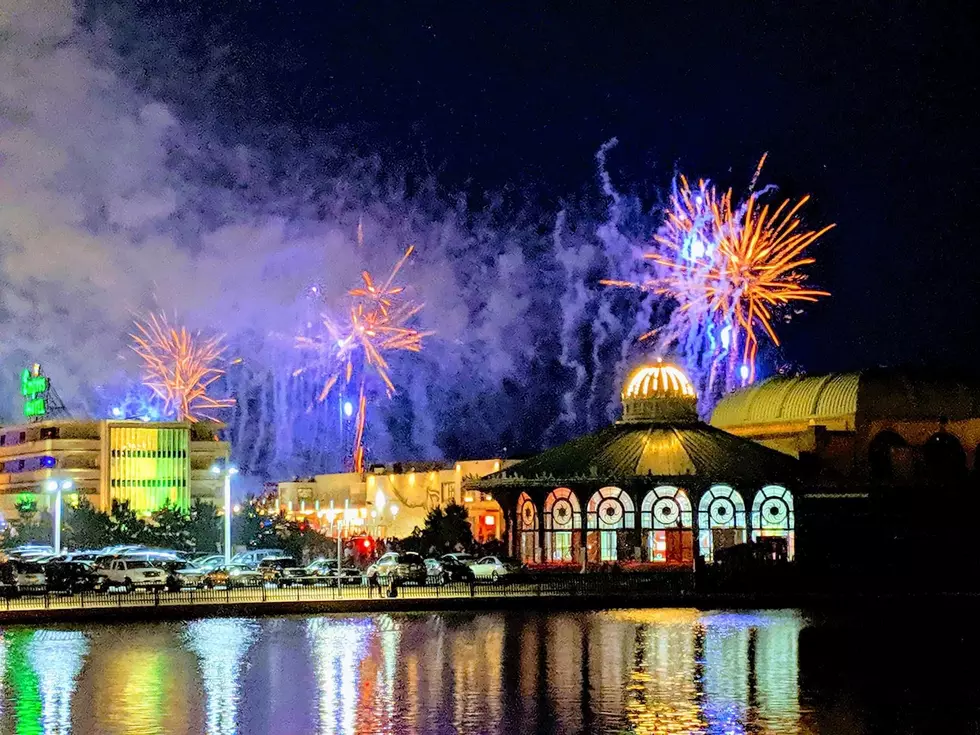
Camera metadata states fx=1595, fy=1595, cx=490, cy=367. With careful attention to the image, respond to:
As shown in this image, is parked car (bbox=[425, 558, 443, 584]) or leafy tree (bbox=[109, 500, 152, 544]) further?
leafy tree (bbox=[109, 500, 152, 544])

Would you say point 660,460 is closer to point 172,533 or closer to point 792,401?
point 792,401

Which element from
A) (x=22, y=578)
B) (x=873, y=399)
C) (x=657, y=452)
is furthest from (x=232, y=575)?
(x=873, y=399)

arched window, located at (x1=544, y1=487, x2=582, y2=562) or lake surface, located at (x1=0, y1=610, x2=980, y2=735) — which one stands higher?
arched window, located at (x1=544, y1=487, x2=582, y2=562)

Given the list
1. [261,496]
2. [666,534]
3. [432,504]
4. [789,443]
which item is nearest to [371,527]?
[432,504]

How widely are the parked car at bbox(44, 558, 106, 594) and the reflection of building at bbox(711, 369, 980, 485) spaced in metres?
41.9

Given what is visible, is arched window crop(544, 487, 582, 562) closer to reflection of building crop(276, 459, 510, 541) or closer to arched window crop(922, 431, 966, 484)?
arched window crop(922, 431, 966, 484)

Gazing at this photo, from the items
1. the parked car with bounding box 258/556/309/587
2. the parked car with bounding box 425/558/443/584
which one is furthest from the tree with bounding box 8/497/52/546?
the parked car with bounding box 425/558/443/584

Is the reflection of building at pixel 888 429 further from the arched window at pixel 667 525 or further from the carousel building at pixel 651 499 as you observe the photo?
the arched window at pixel 667 525

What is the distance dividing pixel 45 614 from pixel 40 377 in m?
104

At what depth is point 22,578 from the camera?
74.6m

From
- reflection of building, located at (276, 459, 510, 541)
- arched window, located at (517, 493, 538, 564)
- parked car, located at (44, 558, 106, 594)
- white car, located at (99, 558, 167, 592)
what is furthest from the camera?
reflection of building, located at (276, 459, 510, 541)

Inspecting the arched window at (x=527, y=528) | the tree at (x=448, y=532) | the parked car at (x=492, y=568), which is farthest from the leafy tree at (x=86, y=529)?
the parked car at (x=492, y=568)

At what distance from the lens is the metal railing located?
61719 millimetres

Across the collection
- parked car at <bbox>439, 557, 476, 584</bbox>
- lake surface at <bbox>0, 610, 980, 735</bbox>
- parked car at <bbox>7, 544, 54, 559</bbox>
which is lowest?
lake surface at <bbox>0, 610, 980, 735</bbox>
